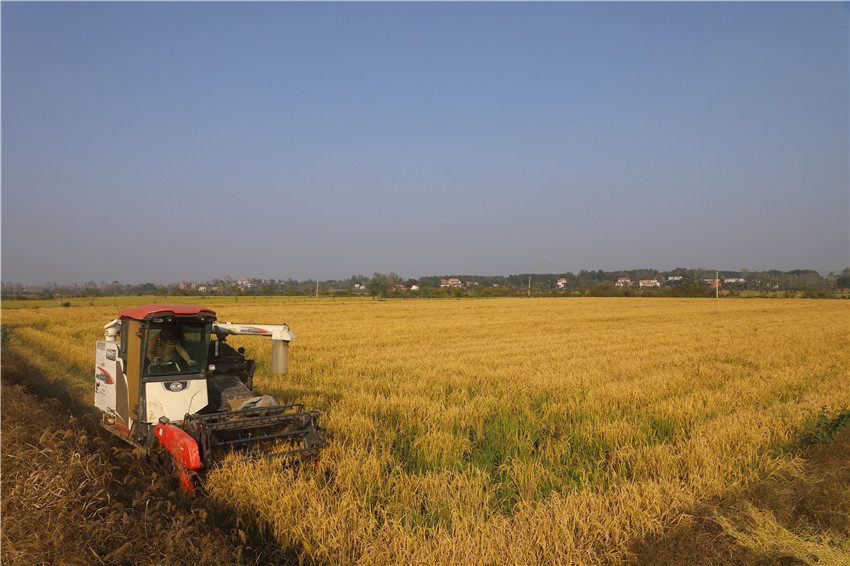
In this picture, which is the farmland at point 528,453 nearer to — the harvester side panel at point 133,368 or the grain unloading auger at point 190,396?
the grain unloading auger at point 190,396

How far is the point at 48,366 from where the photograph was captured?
49.9ft

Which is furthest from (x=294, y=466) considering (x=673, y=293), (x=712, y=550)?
(x=673, y=293)

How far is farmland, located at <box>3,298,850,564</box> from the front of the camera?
14.1 ft

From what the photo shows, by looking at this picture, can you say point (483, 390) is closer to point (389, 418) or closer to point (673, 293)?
point (389, 418)

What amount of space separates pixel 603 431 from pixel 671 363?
7.75m

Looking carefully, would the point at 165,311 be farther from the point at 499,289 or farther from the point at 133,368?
the point at 499,289

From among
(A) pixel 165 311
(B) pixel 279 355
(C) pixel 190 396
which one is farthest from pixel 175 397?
(B) pixel 279 355

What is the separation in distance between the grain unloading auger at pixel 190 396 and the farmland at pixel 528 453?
40 cm

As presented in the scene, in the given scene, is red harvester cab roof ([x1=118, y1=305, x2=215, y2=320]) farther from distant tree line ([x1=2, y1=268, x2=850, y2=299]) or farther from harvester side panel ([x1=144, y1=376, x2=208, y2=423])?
distant tree line ([x1=2, y1=268, x2=850, y2=299])

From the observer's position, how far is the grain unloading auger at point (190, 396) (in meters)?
5.53

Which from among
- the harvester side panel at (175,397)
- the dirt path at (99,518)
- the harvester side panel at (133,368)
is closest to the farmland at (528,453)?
the dirt path at (99,518)

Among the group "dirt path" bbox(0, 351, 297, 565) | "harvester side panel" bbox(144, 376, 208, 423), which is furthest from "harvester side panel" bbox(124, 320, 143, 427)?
"dirt path" bbox(0, 351, 297, 565)

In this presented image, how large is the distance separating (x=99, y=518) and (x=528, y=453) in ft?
15.5

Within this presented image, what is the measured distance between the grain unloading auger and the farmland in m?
0.40
